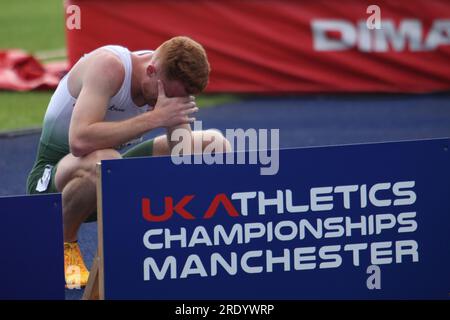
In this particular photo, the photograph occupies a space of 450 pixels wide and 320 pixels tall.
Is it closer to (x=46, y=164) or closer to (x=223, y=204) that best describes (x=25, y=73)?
(x=46, y=164)

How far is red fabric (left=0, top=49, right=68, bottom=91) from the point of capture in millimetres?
10805

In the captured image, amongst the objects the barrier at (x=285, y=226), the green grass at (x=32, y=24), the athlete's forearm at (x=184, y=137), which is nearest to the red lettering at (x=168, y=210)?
the barrier at (x=285, y=226)

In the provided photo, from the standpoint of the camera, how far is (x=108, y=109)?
502cm

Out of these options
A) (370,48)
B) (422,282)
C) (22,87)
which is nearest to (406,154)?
(422,282)

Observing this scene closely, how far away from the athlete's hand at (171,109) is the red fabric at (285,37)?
5.59 metres

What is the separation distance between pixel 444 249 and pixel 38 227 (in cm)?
166

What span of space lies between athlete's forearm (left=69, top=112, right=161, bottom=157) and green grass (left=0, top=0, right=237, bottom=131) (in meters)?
4.49

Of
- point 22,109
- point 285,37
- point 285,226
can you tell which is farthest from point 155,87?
point 285,37

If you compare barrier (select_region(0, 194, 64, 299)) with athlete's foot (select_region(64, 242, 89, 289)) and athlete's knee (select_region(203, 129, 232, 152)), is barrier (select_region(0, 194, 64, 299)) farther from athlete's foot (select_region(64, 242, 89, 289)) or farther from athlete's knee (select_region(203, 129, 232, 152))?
athlete's knee (select_region(203, 129, 232, 152))

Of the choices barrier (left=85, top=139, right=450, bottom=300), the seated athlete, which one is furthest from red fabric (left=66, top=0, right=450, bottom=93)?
barrier (left=85, top=139, right=450, bottom=300)

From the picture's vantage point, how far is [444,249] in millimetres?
4379

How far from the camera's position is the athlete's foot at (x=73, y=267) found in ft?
16.4

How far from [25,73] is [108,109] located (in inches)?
252

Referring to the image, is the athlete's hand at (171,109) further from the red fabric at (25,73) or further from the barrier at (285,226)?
the red fabric at (25,73)
